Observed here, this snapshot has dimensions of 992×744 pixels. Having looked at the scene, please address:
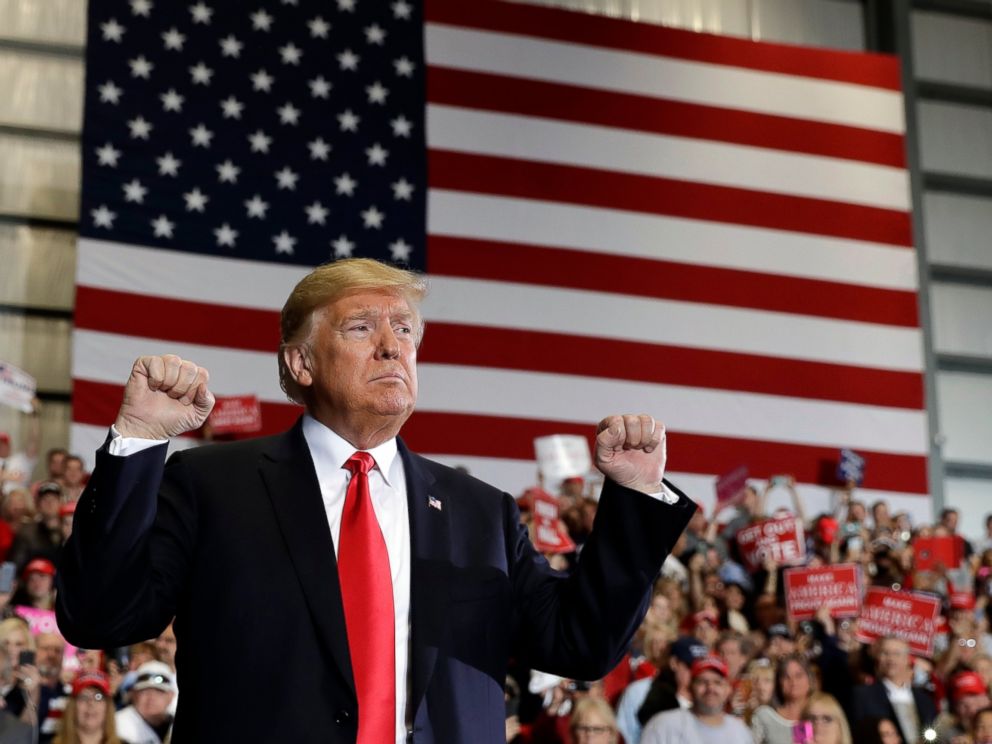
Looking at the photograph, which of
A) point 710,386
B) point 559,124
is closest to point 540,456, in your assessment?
point 710,386

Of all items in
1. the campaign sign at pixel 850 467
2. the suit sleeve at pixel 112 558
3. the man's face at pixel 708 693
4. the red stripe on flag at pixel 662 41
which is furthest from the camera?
the red stripe on flag at pixel 662 41

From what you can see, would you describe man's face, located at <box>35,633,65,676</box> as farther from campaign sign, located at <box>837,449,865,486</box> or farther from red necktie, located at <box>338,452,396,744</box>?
campaign sign, located at <box>837,449,865,486</box>

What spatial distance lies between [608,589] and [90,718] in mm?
3814

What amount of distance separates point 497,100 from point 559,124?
2.04 feet

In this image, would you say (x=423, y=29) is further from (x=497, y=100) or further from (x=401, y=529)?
(x=401, y=529)

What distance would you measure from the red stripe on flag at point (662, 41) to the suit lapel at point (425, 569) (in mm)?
11612

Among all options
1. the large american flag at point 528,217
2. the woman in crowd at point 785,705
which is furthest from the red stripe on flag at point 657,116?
the woman in crowd at point 785,705

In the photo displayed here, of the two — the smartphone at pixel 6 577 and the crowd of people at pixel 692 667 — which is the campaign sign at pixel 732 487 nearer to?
the crowd of people at pixel 692 667

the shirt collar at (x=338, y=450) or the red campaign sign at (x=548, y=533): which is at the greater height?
the red campaign sign at (x=548, y=533)

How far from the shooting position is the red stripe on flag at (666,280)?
1288 centimetres

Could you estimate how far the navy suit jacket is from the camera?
6.10 feet

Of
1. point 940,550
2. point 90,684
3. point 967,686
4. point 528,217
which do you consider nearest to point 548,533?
point 967,686

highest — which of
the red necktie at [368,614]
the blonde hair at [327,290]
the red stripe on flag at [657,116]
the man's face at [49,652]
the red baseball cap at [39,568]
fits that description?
the red stripe on flag at [657,116]

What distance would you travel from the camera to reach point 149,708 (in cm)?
568
